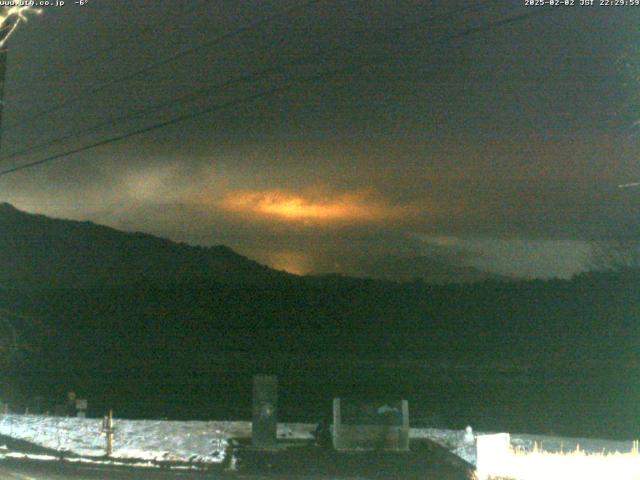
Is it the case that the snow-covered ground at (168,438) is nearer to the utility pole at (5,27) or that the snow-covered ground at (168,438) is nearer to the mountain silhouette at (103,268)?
the utility pole at (5,27)

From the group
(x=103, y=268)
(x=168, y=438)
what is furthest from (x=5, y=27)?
(x=103, y=268)

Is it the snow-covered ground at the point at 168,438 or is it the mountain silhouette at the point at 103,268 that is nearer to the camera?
the snow-covered ground at the point at 168,438

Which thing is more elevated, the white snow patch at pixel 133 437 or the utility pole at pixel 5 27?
the utility pole at pixel 5 27

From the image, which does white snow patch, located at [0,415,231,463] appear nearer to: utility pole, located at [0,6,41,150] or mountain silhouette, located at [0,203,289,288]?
utility pole, located at [0,6,41,150]

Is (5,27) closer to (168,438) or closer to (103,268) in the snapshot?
(168,438)

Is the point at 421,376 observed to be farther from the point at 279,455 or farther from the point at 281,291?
the point at 281,291

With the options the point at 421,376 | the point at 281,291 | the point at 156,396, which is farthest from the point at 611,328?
the point at 281,291

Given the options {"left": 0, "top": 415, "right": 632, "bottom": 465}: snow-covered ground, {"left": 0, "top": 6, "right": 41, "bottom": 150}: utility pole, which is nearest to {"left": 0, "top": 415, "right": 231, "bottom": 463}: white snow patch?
{"left": 0, "top": 415, "right": 632, "bottom": 465}: snow-covered ground

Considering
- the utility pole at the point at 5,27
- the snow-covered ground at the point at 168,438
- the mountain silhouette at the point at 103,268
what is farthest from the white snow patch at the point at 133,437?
the mountain silhouette at the point at 103,268

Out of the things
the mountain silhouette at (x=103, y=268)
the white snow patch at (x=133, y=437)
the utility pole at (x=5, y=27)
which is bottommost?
the white snow patch at (x=133, y=437)
